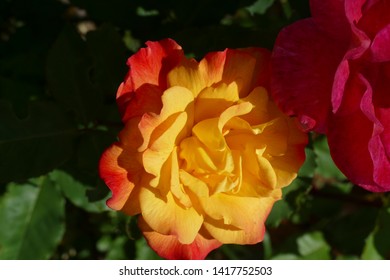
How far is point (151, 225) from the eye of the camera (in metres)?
0.75

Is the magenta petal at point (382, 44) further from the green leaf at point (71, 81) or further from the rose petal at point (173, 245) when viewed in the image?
the green leaf at point (71, 81)

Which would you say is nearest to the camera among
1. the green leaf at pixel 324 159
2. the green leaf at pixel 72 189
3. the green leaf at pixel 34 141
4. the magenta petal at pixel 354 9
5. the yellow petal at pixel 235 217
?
the magenta petal at pixel 354 9

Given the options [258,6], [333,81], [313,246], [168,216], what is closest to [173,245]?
[168,216]

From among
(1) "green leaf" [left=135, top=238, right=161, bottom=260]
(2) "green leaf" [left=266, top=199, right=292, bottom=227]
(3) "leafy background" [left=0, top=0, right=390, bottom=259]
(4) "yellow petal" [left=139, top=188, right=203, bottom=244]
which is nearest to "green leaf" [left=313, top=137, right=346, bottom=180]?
(3) "leafy background" [left=0, top=0, right=390, bottom=259]

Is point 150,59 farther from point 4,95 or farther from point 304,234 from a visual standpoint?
point 304,234

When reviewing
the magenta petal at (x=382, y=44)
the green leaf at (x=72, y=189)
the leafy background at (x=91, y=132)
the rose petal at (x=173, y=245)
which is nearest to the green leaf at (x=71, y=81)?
the leafy background at (x=91, y=132)

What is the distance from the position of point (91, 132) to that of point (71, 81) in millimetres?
99

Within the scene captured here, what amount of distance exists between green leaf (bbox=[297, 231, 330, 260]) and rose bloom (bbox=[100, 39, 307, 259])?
2.15 ft

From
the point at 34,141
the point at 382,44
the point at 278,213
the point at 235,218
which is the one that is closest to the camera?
the point at 382,44

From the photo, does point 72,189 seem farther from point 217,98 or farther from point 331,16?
point 331,16

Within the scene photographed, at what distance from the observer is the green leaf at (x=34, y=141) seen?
3.15ft

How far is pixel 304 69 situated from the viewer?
0.71m

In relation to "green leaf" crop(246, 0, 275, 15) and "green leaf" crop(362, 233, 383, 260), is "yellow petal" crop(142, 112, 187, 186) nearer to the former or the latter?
"green leaf" crop(246, 0, 275, 15)

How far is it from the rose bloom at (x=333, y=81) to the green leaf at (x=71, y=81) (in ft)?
1.42
